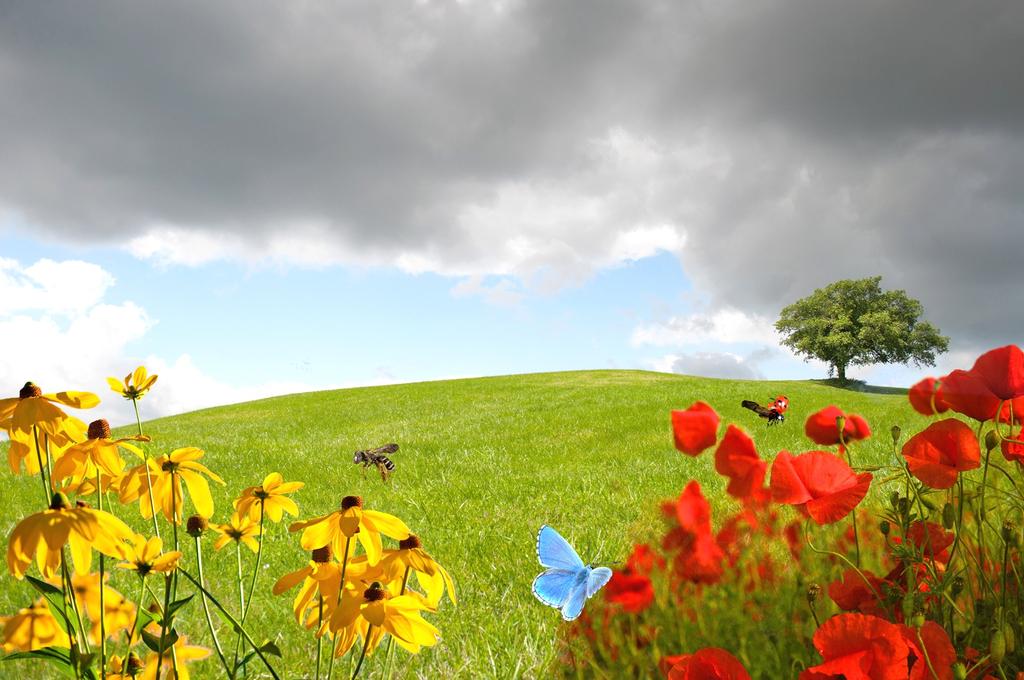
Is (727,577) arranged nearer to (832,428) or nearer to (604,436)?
(832,428)

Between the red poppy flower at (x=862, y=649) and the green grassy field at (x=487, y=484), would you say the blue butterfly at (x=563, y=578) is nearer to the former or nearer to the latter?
the red poppy flower at (x=862, y=649)

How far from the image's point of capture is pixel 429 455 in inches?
402

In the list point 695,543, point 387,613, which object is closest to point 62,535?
point 387,613

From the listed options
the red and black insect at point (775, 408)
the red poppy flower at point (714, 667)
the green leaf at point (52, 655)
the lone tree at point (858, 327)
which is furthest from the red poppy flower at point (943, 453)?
the lone tree at point (858, 327)

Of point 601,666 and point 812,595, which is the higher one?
point 812,595

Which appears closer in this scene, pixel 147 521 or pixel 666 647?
pixel 666 647

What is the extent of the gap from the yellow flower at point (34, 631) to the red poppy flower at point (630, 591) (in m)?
1.67

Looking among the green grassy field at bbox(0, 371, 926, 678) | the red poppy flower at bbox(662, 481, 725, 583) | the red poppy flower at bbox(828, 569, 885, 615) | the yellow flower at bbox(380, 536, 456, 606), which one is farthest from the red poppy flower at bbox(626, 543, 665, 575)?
the yellow flower at bbox(380, 536, 456, 606)

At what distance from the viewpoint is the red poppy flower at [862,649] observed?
129 centimetres

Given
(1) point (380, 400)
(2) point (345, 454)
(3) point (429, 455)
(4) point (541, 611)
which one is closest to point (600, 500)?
(4) point (541, 611)

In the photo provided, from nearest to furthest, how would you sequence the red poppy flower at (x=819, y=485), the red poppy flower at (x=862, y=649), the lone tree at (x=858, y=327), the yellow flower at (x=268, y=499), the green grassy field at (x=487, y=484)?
the red poppy flower at (x=862, y=649) → the red poppy flower at (x=819, y=485) → the yellow flower at (x=268, y=499) → the green grassy field at (x=487, y=484) → the lone tree at (x=858, y=327)

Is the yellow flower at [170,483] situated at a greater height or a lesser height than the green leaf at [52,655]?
greater

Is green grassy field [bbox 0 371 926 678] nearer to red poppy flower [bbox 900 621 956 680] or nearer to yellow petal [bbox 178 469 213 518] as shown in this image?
yellow petal [bbox 178 469 213 518]

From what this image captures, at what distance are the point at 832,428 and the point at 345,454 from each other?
396 inches
